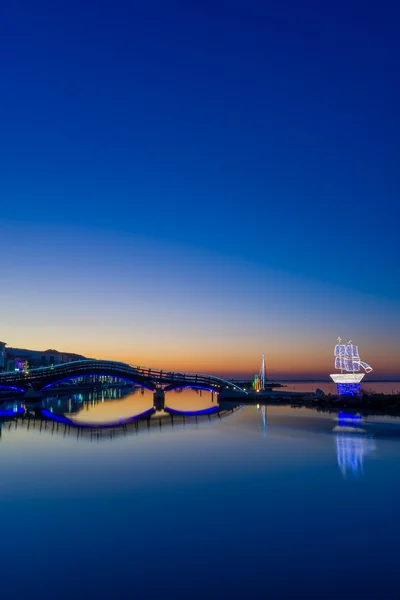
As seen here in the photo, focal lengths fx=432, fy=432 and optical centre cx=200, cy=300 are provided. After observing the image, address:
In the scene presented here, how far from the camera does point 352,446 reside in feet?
78.2

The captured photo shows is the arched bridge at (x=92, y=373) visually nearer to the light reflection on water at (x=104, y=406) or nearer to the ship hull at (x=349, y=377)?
the light reflection on water at (x=104, y=406)

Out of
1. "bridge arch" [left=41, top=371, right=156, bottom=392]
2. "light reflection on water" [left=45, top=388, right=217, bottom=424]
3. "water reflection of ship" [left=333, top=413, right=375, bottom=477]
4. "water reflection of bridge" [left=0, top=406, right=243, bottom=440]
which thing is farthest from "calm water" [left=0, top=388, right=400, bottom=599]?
"bridge arch" [left=41, top=371, right=156, bottom=392]

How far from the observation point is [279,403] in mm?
54250

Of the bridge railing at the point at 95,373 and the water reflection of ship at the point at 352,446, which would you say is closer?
the water reflection of ship at the point at 352,446

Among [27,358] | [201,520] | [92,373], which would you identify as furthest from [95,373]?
[27,358]

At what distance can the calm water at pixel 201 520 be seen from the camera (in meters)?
8.70

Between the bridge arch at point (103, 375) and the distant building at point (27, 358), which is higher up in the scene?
the distant building at point (27, 358)

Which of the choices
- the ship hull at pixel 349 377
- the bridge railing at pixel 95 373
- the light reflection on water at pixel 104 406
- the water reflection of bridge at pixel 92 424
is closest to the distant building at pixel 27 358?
the light reflection on water at pixel 104 406

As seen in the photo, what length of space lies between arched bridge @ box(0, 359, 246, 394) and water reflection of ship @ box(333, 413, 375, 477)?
889 inches

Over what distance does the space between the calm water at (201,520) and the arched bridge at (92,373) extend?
25.5 metres

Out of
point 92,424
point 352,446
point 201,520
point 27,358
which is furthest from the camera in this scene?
point 27,358

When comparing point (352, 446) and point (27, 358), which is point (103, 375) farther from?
point (27, 358)

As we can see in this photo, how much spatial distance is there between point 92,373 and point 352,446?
33592mm

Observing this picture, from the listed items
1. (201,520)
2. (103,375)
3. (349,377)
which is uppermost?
(349,377)
